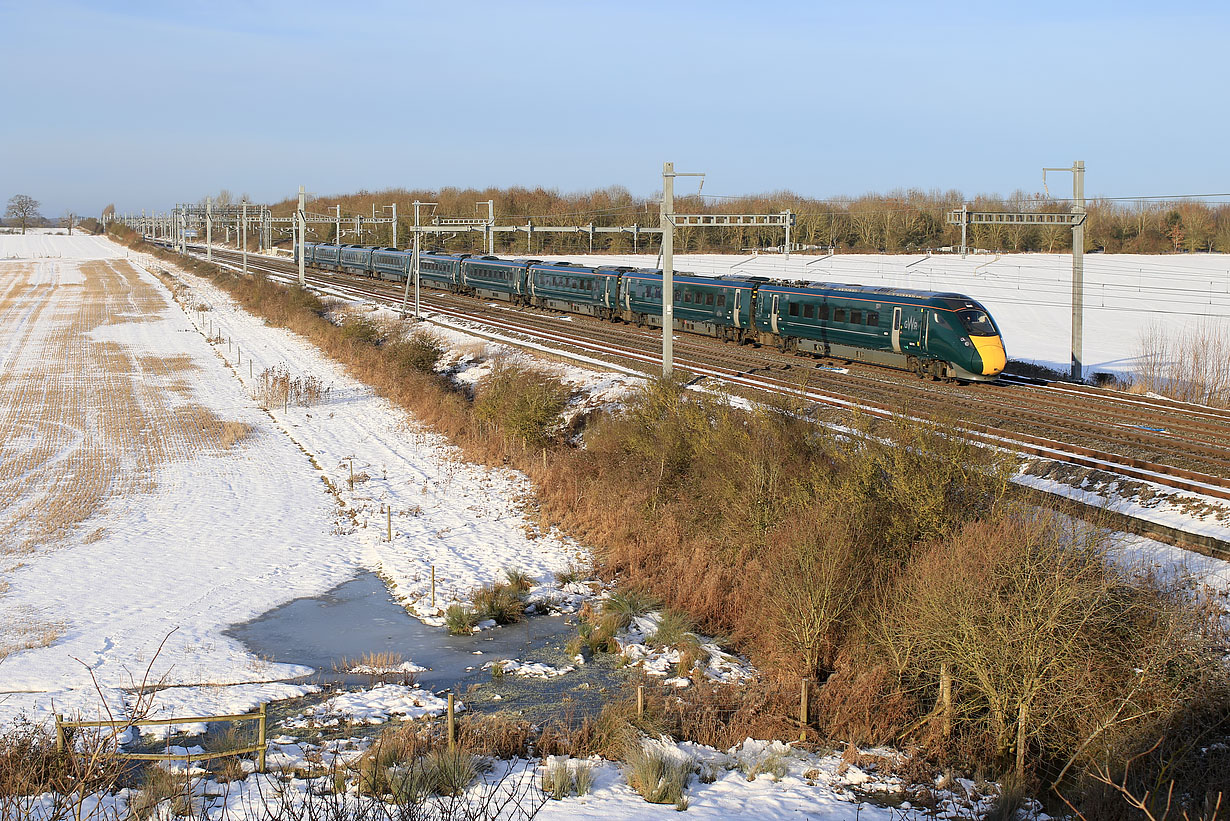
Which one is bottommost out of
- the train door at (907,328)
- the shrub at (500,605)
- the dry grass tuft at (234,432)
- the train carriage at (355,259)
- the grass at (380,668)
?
the grass at (380,668)

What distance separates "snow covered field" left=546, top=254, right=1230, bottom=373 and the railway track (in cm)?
1158

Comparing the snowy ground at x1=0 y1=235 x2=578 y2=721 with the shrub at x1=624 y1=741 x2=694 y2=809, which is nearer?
the shrub at x1=624 y1=741 x2=694 y2=809

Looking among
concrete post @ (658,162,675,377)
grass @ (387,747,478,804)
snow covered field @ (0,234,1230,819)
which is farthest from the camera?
concrete post @ (658,162,675,377)

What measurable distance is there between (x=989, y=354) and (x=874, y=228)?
241 ft

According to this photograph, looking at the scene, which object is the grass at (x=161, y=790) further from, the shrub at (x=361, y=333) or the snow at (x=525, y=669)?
the shrub at (x=361, y=333)

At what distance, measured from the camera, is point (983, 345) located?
94.7ft

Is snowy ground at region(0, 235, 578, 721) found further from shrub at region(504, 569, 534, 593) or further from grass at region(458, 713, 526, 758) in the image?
grass at region(458, 713, 526, 758)

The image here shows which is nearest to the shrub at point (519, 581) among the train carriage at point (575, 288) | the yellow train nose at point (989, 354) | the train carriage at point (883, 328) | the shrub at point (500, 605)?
the shrub at point (500, 605)

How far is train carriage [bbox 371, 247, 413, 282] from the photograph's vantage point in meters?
73.1

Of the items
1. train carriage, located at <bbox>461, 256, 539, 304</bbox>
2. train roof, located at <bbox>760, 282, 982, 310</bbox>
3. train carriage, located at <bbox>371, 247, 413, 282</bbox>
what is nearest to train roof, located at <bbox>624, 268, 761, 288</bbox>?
train roof, located at <bbox>760, 282, 982, 310</bbox>

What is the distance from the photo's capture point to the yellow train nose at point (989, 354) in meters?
28.8

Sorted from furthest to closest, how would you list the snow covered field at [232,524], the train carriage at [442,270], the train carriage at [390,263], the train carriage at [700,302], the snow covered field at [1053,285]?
the train carriage at [390,263]
the train carriage at [442,270]
the snow covered field at [1053,285]
the train carriage at [700,302]
the snow covered field at [232,524]

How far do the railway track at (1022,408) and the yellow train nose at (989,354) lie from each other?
24.2 inches

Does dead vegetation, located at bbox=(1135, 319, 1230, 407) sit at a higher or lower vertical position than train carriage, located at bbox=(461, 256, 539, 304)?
lower
